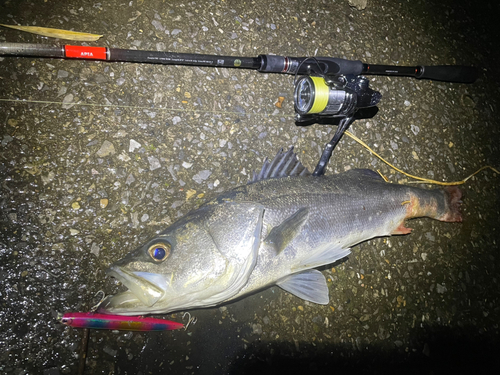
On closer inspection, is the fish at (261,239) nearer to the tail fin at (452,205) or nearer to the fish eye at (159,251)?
the fish eye at (159,251)

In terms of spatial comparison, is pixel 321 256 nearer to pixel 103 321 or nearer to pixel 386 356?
pixel 386 356

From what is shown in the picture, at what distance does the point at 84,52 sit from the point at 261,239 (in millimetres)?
1886

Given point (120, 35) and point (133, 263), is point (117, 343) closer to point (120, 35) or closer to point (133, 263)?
point (133, 263)

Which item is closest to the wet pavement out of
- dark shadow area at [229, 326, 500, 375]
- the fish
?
dark shadow area at [229, 326, 500, 375]

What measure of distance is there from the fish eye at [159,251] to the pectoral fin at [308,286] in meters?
0.91

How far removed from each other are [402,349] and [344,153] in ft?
6.82

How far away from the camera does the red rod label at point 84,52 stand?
2.11 meters

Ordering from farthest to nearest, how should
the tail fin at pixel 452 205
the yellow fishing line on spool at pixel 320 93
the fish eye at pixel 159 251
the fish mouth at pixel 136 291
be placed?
the tail fin at pixel 452 205, the yellow fishing line on spool at pixel 320 93, the fish eye at pixel 159 251, the fish mouth at pixel 136 291

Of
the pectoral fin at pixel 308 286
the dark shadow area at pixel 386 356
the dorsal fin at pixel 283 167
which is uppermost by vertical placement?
the dorsal fin at pixel 283 167

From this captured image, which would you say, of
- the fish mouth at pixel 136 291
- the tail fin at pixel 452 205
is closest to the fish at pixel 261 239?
the fish mouth at pixel 136 291

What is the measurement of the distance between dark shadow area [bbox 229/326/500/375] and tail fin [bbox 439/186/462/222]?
46.7 inches

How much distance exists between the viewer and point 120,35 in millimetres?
2521

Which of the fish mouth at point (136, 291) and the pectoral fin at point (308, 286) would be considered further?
the pectoral fin at point (308, 286)

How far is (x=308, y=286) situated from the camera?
227 cm
